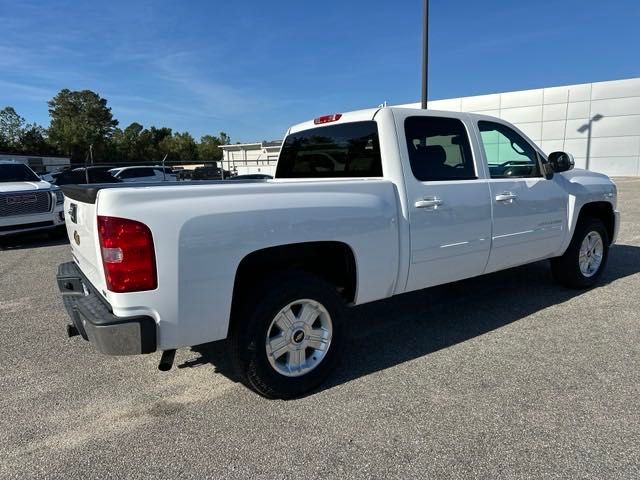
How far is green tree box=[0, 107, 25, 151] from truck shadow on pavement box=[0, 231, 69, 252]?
69.0 meters

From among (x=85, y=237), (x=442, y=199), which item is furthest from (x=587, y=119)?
(x=85, y=237)

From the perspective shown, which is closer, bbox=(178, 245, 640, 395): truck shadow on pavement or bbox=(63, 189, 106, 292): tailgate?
bbox=(63, 189, 106, 292): tailgate

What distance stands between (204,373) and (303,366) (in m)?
0.86

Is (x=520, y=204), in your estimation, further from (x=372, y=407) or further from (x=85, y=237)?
(x=85, y=237)

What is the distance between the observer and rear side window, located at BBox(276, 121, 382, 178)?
378 centimetres

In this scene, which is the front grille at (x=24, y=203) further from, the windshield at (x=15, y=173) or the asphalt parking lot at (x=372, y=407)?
the asphalt parking lot at (x=372, y=407)

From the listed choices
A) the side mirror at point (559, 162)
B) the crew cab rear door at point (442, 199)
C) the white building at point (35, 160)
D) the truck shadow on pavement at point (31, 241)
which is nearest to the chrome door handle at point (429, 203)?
the crew cab rear door at point (442, 199)

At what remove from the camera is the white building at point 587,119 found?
1183 inches

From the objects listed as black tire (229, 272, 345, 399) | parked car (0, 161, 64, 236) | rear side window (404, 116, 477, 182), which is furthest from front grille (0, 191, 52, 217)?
rear side window (404, 116, 477, 182)

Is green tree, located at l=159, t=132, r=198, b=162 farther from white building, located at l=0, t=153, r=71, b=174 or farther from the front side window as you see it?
the front side window

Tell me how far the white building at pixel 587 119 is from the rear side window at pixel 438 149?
29.0m

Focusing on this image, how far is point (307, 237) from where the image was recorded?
3.01 metres

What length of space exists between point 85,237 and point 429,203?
2.44 metres

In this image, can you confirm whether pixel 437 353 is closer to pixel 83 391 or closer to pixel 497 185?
pixel 497 185
